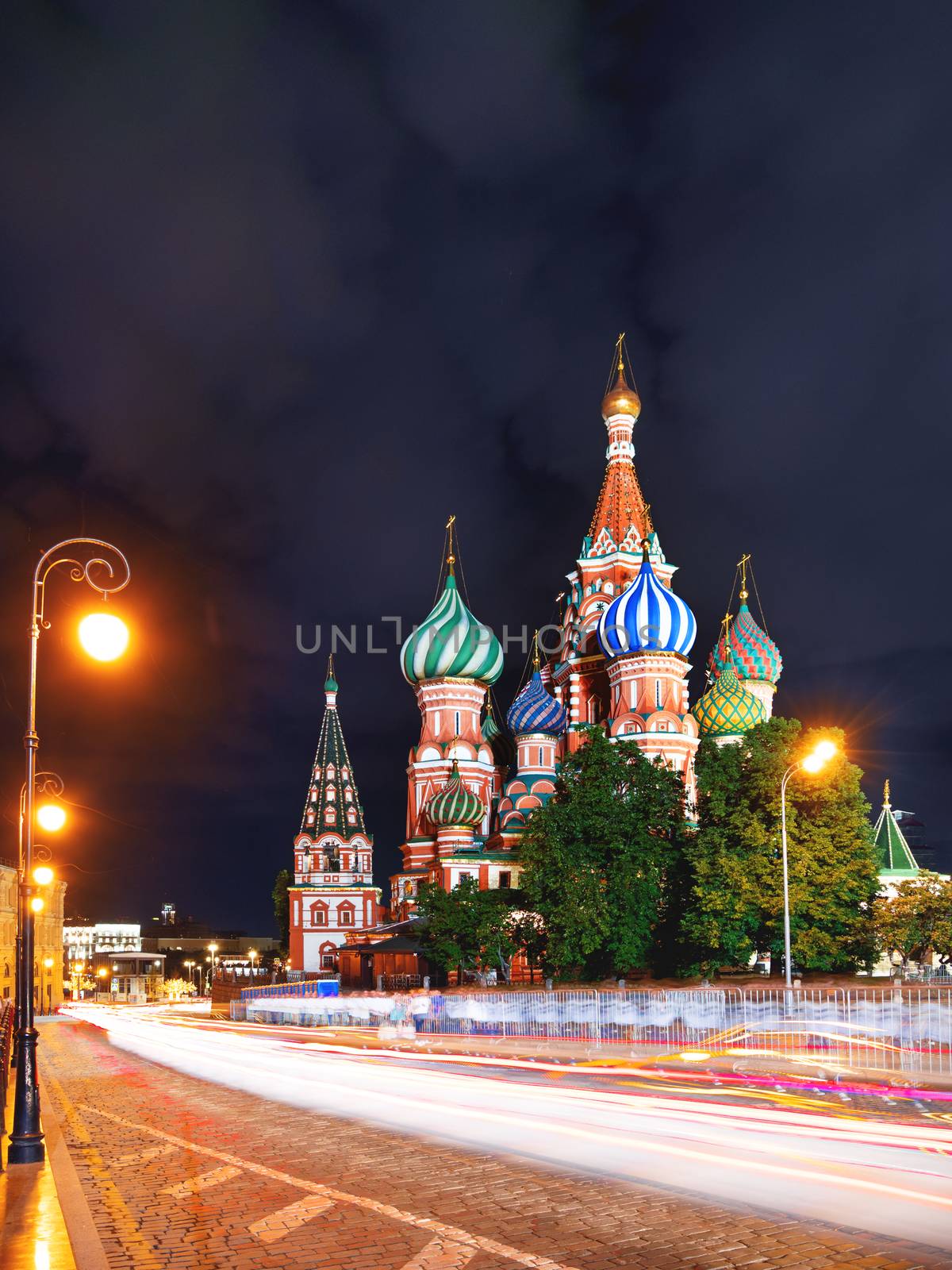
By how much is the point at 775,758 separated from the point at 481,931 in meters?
14.7

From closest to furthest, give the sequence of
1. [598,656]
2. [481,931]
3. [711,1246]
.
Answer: [711,1246] → [481,931] → [598,656]

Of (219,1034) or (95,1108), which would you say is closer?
(95,1108)

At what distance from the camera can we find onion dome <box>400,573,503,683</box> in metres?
65.2

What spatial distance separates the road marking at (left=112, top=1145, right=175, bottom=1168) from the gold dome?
60.9 meters

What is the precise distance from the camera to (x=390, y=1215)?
9.04m

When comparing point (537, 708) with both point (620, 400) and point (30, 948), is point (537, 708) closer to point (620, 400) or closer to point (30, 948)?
point (620, 400)

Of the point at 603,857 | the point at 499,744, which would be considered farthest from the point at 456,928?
the point at 499,744

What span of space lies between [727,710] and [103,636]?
180 feet

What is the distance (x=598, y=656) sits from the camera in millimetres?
61906

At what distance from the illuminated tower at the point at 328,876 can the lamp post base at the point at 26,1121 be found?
63.8m

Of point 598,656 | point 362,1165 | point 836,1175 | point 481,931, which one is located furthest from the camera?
point 598,656

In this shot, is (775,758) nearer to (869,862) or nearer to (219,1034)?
(869,862)

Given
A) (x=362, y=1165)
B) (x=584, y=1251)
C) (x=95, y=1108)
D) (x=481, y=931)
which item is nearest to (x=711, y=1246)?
(x=584, y=1251)

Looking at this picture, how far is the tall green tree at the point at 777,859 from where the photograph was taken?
33312mm
